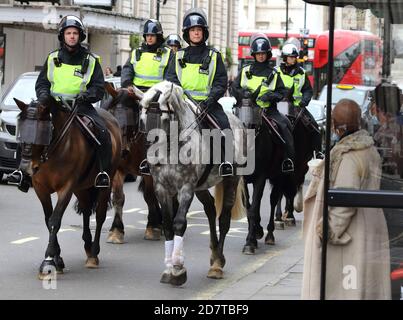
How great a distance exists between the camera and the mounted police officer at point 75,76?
11.2m

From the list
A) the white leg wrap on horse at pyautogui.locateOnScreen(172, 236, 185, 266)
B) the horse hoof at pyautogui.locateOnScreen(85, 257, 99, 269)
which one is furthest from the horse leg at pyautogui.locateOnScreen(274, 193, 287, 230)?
the white leg wrap on horse at pyautogui.locateOnScreen(172, 236, 185, 266)

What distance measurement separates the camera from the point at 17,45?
42.8 metres

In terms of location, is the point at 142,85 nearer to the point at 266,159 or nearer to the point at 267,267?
the point at 266,159

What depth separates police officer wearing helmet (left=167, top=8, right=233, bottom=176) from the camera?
443 inches

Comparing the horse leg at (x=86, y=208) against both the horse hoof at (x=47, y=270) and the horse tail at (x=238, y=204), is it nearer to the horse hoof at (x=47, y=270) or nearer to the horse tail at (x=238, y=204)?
the horse hoof at (x=47, y=270)

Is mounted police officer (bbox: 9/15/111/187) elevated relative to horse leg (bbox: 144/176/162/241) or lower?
elevated

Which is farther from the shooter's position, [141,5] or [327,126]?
[141,5]

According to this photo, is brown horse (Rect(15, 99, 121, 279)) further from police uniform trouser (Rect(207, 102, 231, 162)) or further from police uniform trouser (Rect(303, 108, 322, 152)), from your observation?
police uniform trouser (Rect(303, 108, 322, 152))

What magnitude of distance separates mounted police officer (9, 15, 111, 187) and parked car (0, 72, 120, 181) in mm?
7699

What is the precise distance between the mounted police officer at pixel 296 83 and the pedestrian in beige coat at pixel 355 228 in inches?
366

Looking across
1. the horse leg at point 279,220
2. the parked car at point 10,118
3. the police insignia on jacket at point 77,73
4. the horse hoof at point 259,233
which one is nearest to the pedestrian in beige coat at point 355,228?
the police insignia on jacket at point 77,73

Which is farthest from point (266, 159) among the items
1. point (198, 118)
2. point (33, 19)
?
point (33, 19)
